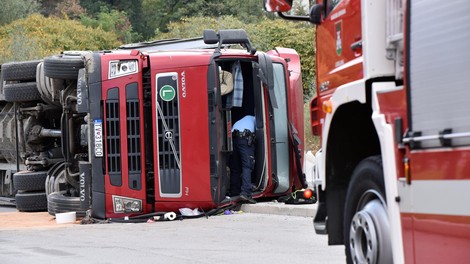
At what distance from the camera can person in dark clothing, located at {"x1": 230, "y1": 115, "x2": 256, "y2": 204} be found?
51.0 feet

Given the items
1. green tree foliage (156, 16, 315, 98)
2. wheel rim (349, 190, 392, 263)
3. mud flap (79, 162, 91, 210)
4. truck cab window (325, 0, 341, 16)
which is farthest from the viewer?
green tree foliage (156, 16, 315, 98)

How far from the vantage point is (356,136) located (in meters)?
7.38

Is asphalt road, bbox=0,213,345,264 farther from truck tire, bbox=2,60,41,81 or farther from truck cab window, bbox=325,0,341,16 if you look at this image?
truck tire, bbox=2,60,41,81

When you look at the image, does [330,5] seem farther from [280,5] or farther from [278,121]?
[278,121]

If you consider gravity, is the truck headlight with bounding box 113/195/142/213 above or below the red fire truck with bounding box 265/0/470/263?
below

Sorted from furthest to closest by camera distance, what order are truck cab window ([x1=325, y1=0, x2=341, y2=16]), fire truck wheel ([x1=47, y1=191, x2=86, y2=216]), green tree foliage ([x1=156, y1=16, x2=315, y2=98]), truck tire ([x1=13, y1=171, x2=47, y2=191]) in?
1. green tree foliage ([x1=156, y1=16, x2=315, y2=98])
2. truck tire ([x1=13, y1=171, x2=47, y2=191])
3. fire truck wheel ([x1=47, y1=191, x2=86, y2=216])
4. truck cab window ([x1=325, y1=0, x2=341, y2=16])

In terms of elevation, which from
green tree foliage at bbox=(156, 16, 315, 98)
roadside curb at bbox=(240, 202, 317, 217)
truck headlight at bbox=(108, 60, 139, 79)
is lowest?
roadside curb at bbox=(240, 202, 317, 217)

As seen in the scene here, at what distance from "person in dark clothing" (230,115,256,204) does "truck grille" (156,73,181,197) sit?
1.00 m

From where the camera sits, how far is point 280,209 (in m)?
15.2

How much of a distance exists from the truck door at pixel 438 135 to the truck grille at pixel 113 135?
9516 mm

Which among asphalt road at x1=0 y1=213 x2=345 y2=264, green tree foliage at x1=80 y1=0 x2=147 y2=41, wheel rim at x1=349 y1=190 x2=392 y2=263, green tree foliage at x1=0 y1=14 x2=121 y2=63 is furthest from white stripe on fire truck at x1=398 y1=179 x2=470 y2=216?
green tree foliage at x1=80 y1=0 x2=147 y2=41

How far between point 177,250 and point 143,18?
151ft

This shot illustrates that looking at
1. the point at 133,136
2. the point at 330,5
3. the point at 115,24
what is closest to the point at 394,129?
the point at 330,5

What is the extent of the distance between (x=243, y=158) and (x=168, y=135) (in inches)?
47.9
